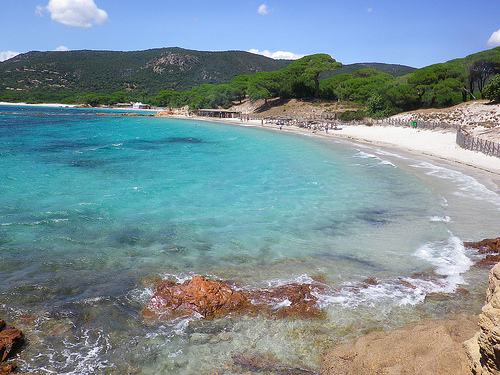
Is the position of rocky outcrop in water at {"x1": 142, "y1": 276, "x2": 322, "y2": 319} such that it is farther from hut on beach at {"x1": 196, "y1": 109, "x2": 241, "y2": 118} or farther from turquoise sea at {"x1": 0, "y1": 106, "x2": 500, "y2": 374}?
hut on beach at {"x1": 196, "y1": 109, "x2": 241, "y2": 118}

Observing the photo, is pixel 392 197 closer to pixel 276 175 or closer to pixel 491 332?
pixel 276 175

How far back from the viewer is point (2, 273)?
8.55m

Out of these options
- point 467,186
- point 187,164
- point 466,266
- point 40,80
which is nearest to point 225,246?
point 466,266

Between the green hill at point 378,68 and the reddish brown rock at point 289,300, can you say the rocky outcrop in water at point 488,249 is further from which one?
the green hill at point 378,68

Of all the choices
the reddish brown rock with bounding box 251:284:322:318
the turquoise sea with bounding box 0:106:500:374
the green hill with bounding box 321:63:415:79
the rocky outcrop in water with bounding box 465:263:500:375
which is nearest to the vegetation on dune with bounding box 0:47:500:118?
the green hill with bounding box 321:63:415:79

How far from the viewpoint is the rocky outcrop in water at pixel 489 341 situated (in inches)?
131

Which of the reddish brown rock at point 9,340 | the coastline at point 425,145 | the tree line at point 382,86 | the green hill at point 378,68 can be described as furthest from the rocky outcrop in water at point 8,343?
the green hill at point 378,68

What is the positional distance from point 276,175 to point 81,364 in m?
18.3

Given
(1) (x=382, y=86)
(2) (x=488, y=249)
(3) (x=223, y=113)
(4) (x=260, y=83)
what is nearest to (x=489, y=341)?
(2) (x=488, y=249)

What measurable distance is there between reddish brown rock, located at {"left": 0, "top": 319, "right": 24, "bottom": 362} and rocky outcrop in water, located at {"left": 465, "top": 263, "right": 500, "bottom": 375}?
270 inches

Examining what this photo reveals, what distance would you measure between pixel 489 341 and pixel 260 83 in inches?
3580

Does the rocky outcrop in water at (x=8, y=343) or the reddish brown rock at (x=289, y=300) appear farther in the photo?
the reddish brown rock at (x=289, y=300)

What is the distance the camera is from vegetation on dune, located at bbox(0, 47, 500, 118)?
54.7 meters

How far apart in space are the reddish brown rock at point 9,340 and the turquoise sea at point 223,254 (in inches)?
7.2
